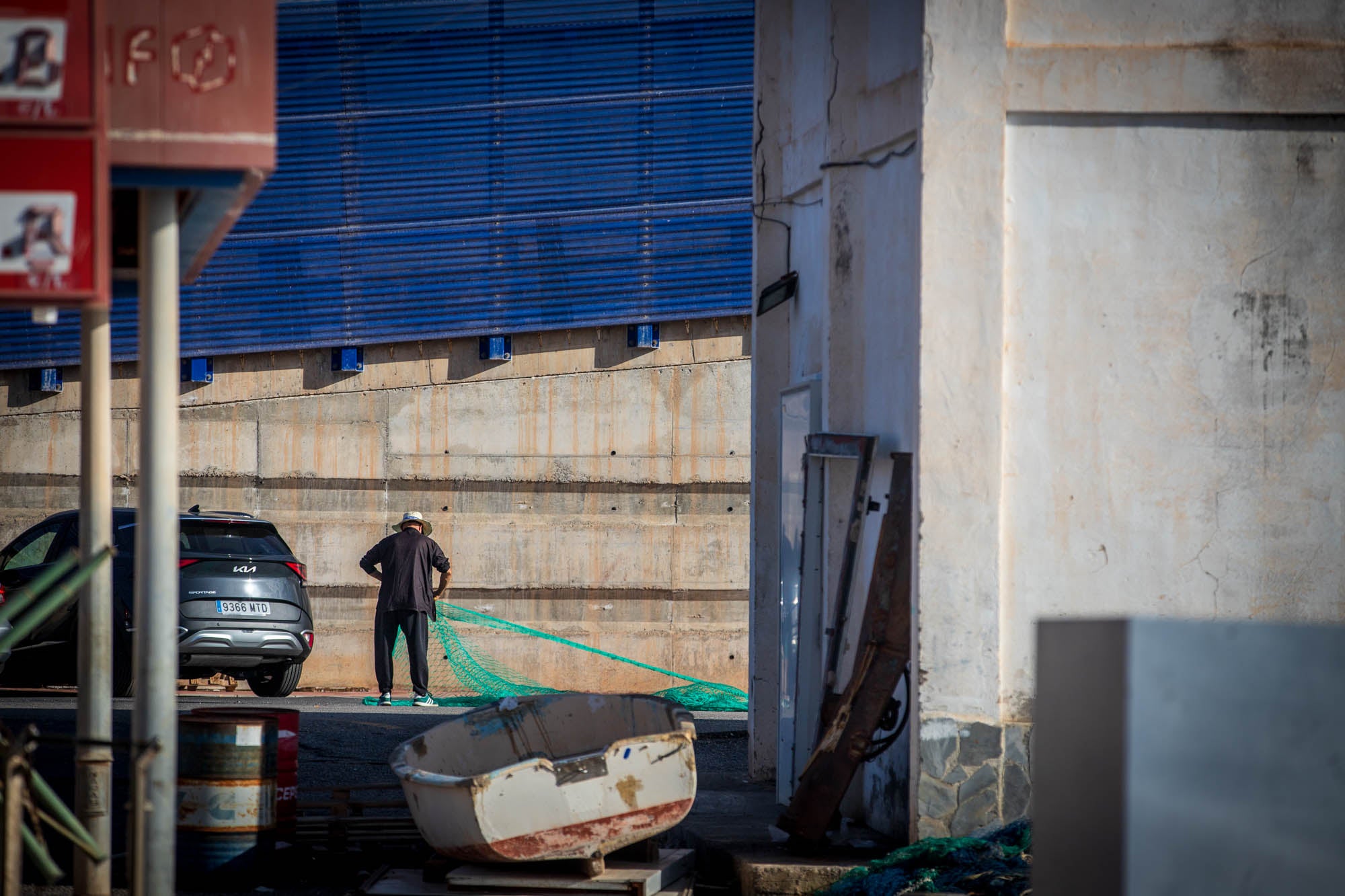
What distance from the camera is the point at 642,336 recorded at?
20.3m

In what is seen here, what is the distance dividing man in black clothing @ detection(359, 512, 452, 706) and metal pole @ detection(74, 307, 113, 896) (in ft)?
29.8

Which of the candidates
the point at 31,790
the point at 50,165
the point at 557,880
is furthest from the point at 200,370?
the point at 50,165

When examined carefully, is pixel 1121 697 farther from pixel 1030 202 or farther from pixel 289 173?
pixel 289 173

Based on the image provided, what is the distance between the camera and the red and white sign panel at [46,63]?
518cm

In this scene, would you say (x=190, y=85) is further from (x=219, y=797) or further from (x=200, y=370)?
(x=200, y=370)

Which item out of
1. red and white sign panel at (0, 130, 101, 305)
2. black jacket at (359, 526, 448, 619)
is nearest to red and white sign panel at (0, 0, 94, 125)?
red and white sign panel at (0, 130, 101, 305)

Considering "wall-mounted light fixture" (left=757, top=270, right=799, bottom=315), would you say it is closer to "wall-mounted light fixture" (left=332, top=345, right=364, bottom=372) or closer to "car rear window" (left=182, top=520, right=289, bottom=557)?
"car rear window" (left=182, top=520, right=289, bottom=557)

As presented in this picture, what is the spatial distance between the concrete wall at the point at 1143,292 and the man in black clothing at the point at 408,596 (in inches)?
349

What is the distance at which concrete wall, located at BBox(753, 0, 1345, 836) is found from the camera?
25.1 feet

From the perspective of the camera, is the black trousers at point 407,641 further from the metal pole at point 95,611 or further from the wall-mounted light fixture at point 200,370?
the metal pole at point 95,611

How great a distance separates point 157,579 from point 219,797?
2.29m

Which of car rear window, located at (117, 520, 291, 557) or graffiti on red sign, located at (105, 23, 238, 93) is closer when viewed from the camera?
graffiti on red sign, located at (105, 23, 238, 93)

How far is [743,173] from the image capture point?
21.1 m

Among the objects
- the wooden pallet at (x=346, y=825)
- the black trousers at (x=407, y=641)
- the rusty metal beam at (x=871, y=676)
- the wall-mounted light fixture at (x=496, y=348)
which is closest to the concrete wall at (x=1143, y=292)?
the rusty metal beam at (x=871, y=676)
